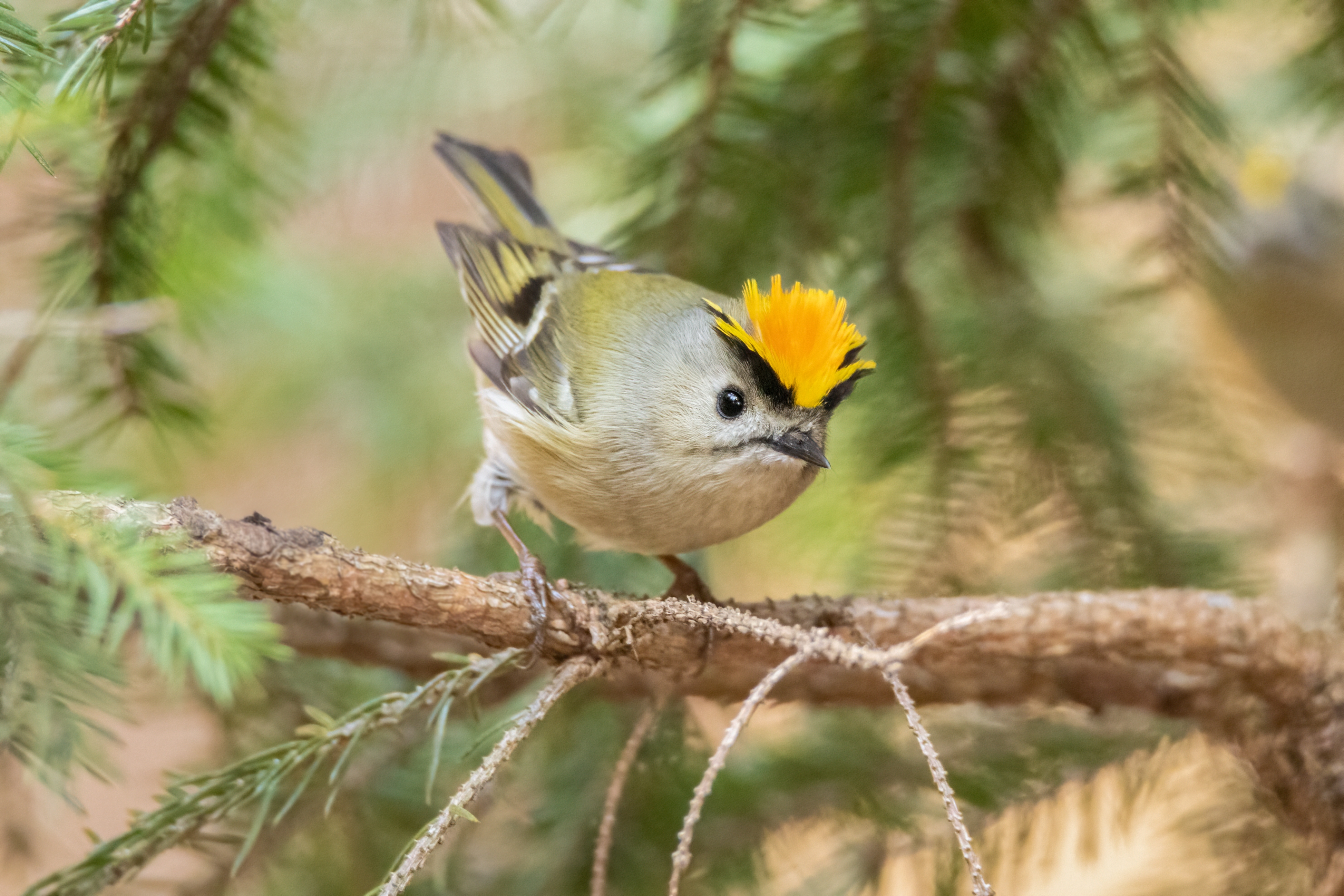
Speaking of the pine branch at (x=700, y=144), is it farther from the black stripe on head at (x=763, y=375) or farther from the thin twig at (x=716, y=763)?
the thin twig at (x=716, y=763)

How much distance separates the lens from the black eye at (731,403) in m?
1.25

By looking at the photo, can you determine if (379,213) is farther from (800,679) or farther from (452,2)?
(800,679)

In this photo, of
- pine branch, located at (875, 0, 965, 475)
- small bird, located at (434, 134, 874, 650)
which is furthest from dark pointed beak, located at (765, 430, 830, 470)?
pine branch, located at (875, 0, 965, 475)

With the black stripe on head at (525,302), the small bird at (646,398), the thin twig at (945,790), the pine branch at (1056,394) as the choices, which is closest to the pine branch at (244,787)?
the small bird at (646,398)

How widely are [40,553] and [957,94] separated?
1.28m

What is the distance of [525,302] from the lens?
5.08 ft

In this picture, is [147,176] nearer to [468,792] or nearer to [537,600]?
[537,600]

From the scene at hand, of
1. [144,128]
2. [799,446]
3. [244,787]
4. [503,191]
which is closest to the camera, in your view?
[244,787]

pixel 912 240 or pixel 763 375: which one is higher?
pixel 912 240

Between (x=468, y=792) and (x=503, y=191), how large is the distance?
121cm

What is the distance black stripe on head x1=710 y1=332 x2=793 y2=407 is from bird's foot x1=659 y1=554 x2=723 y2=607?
0.94 ft

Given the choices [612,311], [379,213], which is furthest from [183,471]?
[379,213]

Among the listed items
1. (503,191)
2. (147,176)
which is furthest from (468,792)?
(503,191)

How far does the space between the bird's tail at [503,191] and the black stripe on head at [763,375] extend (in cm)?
56
